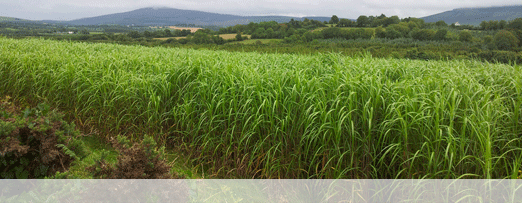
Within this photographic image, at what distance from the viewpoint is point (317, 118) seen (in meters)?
2.82

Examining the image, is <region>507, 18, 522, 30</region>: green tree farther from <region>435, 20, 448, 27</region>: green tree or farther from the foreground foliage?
the foreground foliage

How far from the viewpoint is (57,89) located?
14.3 feet

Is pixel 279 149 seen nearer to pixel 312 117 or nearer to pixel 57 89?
pixel 312 117

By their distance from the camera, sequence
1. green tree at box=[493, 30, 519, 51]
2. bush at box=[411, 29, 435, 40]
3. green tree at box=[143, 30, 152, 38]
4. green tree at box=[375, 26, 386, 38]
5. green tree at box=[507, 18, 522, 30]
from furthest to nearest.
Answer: green tree at box=[375, 26, 386, 38] → bush at box=[411, 29, 435, 40] → green tree at box=[143, 30, 152, 38] → green tree at box=[507, 18, 522, 30] → green tree at box=[493, 30, 519, 51]

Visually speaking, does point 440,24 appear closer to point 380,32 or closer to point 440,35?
point 440,35

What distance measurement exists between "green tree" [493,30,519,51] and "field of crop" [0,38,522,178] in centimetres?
2016

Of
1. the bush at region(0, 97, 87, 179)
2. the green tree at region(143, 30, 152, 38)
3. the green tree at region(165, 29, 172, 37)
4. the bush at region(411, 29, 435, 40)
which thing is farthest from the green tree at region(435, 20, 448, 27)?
the bush at region(0, 97, 87, 179)

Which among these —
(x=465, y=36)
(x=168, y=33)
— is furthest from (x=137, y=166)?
(x=465, y=36)

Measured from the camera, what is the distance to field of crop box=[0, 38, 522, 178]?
2.43 meters

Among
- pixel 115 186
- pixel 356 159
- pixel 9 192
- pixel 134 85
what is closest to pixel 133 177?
pixel 115 186

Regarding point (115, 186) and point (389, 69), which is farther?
point (389, 69)

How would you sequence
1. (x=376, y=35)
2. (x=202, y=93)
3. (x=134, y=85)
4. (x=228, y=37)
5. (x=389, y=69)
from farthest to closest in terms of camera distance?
(x=376, y=35), (x=228, y=37), (x=389, y=69), (x=134, y=85), (x=202, y=93)

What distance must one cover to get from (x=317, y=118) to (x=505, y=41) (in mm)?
24388

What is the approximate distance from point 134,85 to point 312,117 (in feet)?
8.09
